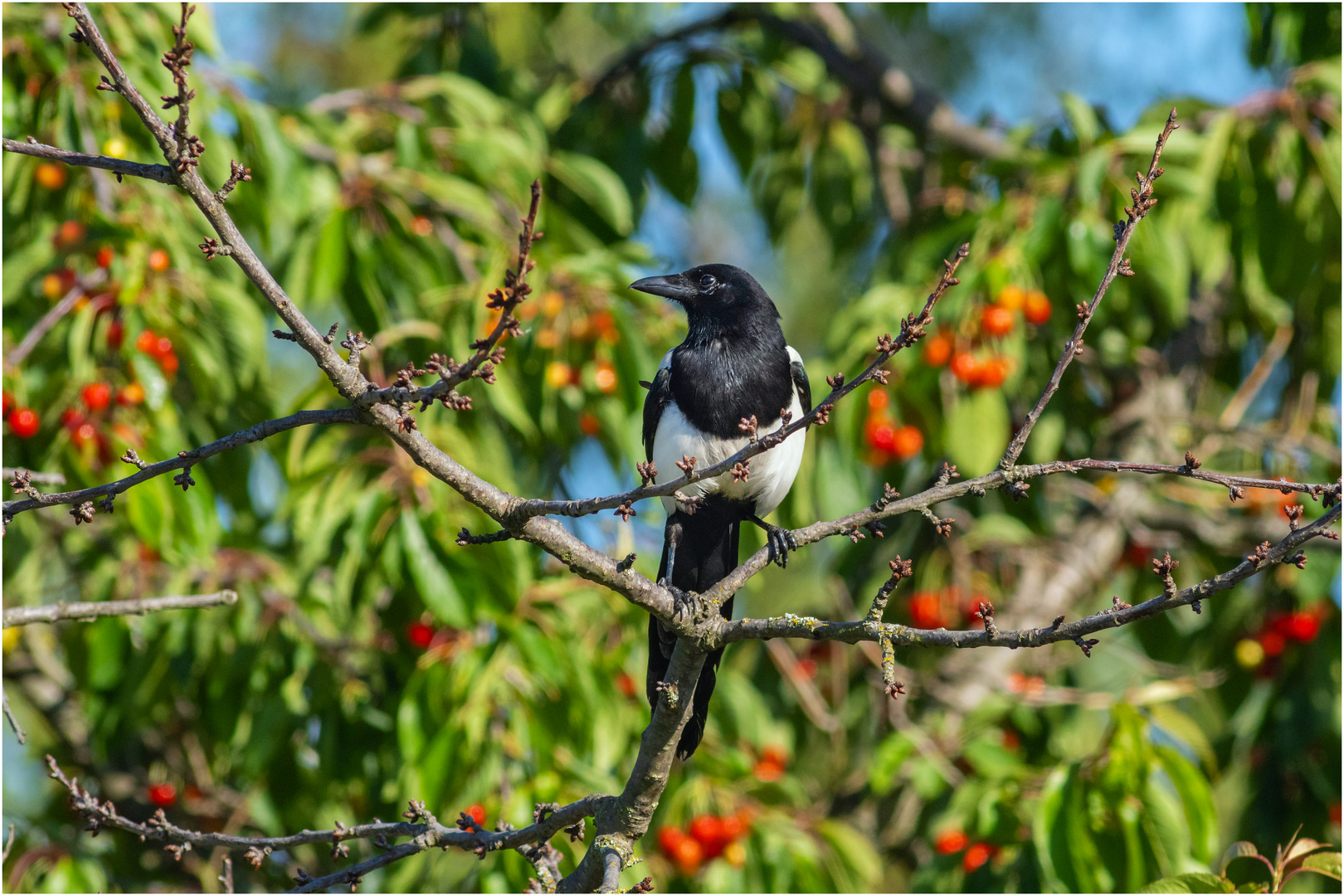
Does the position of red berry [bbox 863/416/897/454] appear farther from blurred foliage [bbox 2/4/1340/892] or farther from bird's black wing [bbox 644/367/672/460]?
bird's black wing [bbox 644/367/672/460]

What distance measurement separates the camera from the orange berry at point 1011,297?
3.95m

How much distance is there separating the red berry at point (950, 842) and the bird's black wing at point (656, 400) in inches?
70.1

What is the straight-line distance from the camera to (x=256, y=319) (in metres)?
3.68

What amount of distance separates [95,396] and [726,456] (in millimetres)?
1912

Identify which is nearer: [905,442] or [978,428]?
[978,428]

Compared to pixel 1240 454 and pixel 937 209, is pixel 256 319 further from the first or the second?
pixel 1240 454

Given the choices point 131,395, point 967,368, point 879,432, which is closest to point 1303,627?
point 967,368

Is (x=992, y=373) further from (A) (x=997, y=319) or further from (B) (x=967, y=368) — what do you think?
(A) (x=997, y=319)

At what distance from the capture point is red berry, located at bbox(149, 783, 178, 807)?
167 inches

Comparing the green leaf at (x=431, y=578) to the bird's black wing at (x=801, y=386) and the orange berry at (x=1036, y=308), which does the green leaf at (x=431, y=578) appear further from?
the orange berry at (x=1036, y=308)

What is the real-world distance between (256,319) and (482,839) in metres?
2.11

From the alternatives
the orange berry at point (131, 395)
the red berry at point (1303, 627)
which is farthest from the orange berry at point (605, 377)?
the red berry at point (1303, 627)

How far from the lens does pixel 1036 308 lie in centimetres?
405

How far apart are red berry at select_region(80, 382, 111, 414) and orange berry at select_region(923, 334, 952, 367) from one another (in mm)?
2727
